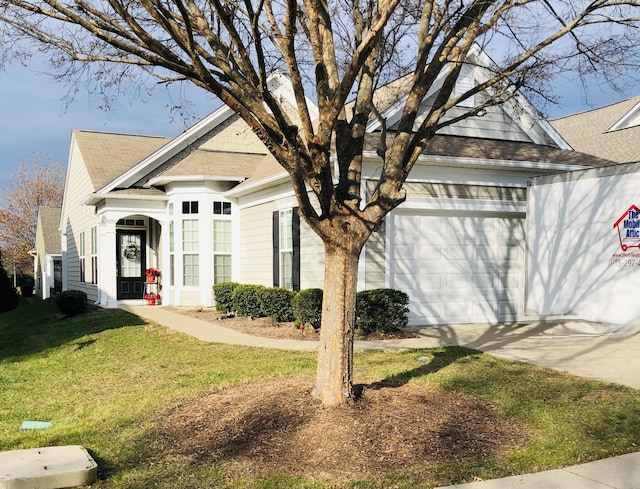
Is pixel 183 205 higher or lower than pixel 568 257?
higher

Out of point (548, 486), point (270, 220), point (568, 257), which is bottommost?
point (548, 486)

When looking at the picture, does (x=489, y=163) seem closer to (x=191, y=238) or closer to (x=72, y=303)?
(x=191, y=238)

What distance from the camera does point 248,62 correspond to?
5.48 metres

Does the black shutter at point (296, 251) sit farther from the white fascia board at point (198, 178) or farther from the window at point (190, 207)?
the window at point (190, 207)

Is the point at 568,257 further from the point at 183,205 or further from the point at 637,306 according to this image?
the point at 183,205

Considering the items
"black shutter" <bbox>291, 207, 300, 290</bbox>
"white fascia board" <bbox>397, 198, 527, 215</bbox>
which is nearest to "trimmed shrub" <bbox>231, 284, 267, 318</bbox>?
"black shutter" <bbox>291, 207, 300, 290</bbox>

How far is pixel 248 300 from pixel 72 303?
17.4 ft

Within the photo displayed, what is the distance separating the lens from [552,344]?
1039 centimetres

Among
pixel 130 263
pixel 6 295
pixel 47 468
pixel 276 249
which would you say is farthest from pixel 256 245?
pixel 47 468

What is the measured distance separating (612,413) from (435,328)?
248 inches

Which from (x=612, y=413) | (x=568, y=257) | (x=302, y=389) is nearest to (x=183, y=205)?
(x=568, y=257)

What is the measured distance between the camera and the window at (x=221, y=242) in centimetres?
1717

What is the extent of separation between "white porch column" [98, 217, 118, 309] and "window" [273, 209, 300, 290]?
613cm

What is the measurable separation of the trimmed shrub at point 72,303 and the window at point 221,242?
3.60 metres
